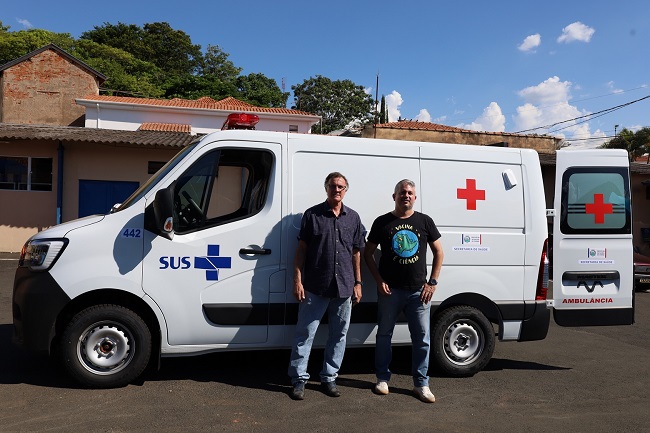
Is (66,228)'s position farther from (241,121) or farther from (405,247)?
(405,247)

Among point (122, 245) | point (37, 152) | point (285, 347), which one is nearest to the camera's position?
point (122, 245)

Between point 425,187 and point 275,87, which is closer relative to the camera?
point 425,187

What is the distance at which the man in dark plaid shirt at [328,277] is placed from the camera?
15.4 ft

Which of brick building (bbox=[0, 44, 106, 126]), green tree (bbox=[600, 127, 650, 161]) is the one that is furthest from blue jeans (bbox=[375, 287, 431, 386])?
green tree (bbox=[600, 127, 650, 161])

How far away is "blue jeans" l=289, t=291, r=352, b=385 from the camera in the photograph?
4.77m

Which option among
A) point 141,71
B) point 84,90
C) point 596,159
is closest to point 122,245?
point 596,159

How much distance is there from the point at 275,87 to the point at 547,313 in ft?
159

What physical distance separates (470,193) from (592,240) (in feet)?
4.83

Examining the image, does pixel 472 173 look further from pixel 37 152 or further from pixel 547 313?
pixel 37 152

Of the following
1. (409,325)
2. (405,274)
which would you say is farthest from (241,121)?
(409,325)

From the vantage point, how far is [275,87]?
170 ft

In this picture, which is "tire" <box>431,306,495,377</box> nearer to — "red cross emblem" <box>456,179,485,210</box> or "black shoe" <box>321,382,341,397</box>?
"red cross emblem" <box>456,179,485,210</box>

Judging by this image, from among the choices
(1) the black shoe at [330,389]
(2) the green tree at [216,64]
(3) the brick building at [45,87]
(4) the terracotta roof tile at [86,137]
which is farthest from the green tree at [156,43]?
(1) the black shoe at [330,389]

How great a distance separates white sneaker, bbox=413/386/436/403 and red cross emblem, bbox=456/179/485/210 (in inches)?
70.0
